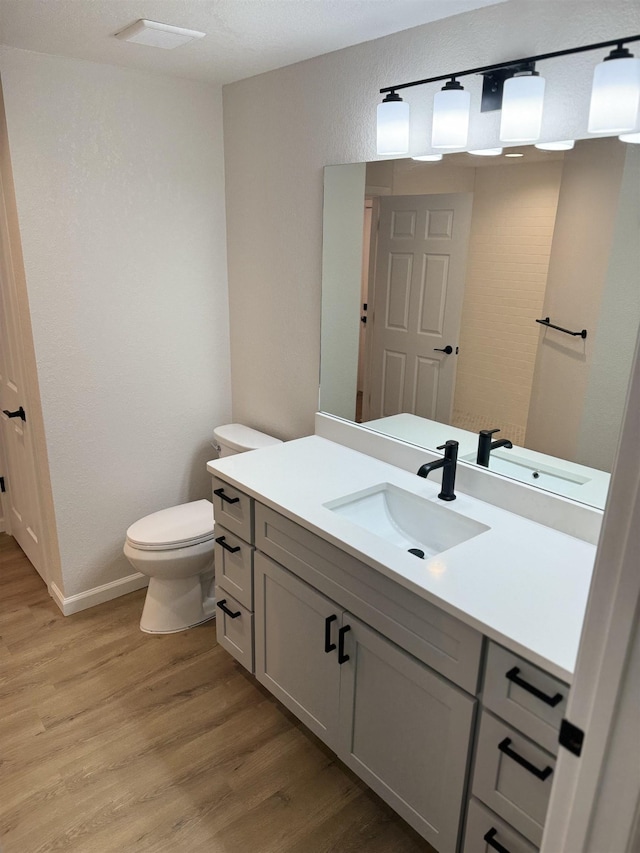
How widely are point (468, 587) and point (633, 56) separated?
1263 millimetres

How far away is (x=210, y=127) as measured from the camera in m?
2.67

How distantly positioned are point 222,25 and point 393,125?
61 centimetres

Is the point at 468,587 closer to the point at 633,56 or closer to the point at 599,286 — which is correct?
the point at 599,286

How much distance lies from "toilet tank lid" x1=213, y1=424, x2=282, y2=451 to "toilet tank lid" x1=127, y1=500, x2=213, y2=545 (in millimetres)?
309

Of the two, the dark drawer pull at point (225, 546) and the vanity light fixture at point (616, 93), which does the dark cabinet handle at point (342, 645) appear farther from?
the vanity light fixture at point (616, 93)

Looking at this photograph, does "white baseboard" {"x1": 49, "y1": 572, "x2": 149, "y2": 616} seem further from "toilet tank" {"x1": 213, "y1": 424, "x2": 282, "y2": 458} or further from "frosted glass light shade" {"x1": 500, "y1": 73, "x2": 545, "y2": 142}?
"frosted glass light shade" {"x1": 500, "y1": 73, "x2": 545, "y2": 142}

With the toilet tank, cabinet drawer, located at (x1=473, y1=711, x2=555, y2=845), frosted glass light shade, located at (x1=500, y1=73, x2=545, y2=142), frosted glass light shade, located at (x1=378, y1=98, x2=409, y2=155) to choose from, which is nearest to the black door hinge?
cabinet drawer, located at (x1=473, y1=711, x2=555, y2=845)

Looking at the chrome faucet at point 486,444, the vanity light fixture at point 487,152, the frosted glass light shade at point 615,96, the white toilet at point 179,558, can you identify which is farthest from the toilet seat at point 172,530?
the frosted glass light shade at point 615,96

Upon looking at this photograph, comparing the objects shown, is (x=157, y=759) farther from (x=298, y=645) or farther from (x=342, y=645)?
(x=342, y=645)

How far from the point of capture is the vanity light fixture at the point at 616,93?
136 cm

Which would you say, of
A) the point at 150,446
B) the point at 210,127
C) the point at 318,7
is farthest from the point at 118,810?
the point at 210,127

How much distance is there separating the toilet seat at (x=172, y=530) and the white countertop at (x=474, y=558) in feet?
1.54

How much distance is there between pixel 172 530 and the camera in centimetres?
251

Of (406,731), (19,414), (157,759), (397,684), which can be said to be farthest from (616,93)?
(19,414)
